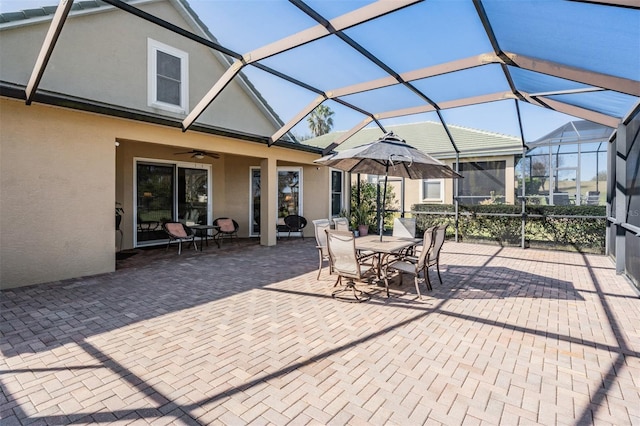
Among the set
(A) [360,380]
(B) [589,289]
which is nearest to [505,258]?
(B) [589,289]

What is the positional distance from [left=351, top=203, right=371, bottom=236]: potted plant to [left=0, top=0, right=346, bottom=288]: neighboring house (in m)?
1.36

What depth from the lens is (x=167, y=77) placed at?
927 cm

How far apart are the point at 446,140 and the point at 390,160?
38.1ft

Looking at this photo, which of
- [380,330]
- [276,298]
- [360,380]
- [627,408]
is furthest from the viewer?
[276,298]

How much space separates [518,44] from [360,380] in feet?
18.5

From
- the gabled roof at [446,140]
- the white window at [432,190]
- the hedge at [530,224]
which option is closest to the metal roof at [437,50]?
the hedge at [530,224]

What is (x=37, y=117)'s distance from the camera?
19.3 ft

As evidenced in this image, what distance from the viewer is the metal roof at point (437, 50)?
432 cm

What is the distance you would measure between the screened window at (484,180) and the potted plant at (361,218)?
156 inches

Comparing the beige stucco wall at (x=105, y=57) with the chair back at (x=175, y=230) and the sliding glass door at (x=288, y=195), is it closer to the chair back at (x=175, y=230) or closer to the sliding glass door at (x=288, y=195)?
the chair back at (x=175, y=230)

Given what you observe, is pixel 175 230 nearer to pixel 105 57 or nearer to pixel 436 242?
pixel 105 57

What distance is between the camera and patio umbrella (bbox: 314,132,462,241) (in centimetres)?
576

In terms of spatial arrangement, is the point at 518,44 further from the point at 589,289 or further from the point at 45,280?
the point at 45,280

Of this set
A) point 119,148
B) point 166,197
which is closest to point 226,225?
point 166,197
